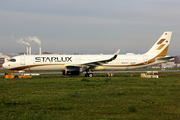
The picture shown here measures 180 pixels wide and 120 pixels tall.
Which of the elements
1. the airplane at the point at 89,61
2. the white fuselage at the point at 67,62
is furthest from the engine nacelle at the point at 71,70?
the white fuselage at the point at 67,62

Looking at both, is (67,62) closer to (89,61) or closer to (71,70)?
(71,70)

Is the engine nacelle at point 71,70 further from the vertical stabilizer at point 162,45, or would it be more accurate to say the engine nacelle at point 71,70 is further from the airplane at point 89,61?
the vertical stabilizer at point 162,45

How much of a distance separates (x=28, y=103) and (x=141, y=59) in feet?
108

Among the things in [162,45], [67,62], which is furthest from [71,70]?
[162,45]

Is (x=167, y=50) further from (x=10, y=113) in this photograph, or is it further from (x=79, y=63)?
(x=10, y=113)

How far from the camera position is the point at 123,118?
10188 millimetres

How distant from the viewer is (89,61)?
42.2 metres

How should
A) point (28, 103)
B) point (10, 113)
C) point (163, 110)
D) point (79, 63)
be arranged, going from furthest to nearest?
point (79, 63) < point (28, 103) < point (163, 110) < point (10, 113)

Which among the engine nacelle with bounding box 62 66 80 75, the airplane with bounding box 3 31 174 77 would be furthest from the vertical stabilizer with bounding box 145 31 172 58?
the engine nacelle with bounding box 62 66 80 75

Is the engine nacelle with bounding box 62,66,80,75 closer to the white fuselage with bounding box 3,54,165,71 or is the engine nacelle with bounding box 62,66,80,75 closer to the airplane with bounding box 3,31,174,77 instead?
the airplane with bounding box 3,31,174,77

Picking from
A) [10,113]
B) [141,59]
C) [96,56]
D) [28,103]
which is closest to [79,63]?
[96,56]

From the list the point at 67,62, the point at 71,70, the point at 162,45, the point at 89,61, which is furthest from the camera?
the point at 162,45

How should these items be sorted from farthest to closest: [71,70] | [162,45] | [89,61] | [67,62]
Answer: [162,45] → [89,61] → [67,62] → [71,70]

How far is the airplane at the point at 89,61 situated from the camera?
41.0 metres
